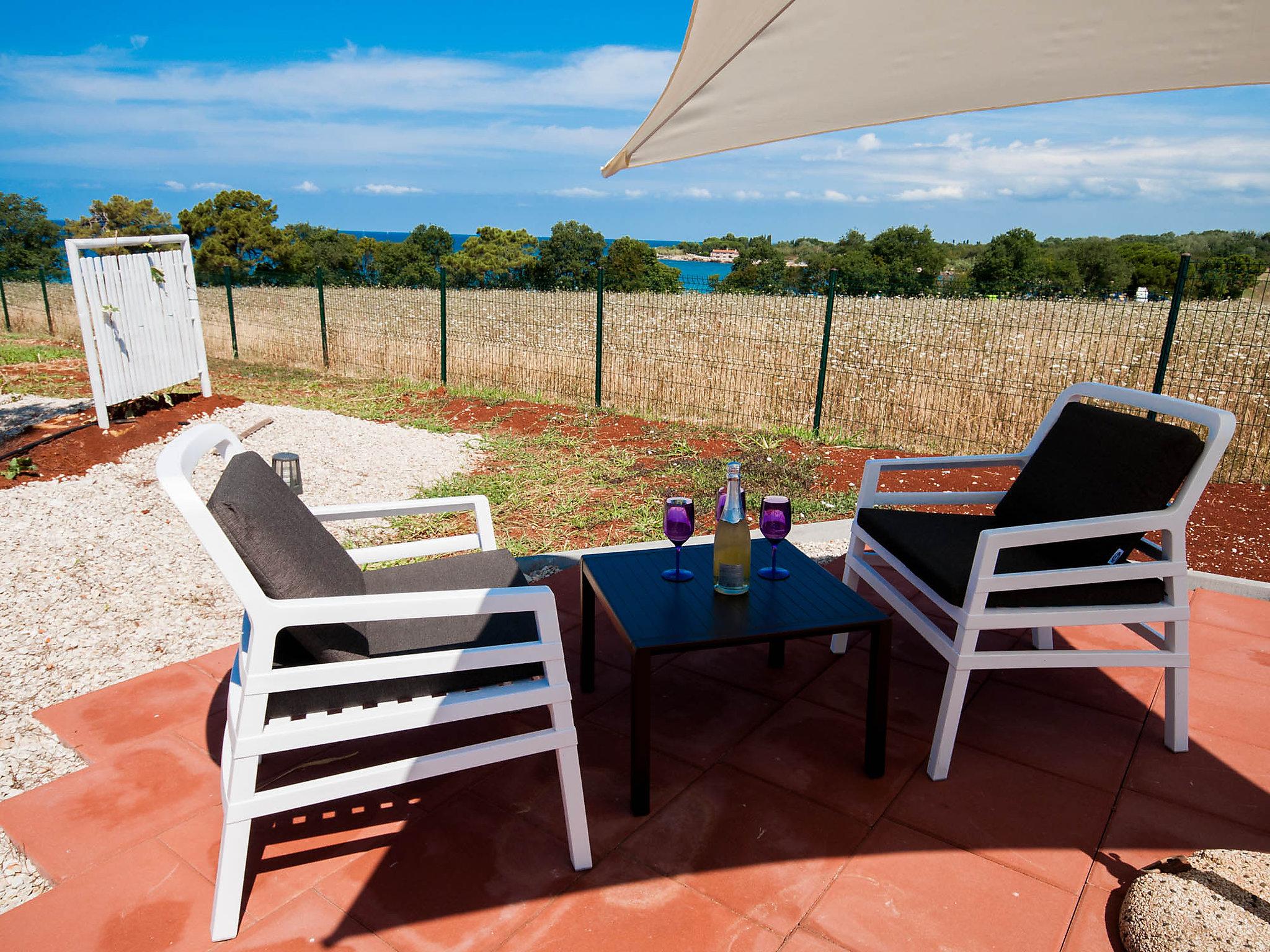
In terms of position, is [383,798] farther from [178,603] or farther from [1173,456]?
[1173,456]

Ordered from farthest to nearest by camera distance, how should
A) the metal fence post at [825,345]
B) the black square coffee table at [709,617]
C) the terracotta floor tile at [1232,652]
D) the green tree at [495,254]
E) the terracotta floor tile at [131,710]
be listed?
1. the green tree at [495,254]
2. the metal fence post at [825,345]
3. the terracotta floor tile at [1232,652]
4. the terracotta floor tile at [131,710]
5. the black square coffee table at [709,617]

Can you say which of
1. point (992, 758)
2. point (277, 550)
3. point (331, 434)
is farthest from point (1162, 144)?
point (277, 550)

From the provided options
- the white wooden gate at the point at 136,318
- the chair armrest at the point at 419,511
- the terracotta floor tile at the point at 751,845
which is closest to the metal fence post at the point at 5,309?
the white wooden gate at the point at 136,318

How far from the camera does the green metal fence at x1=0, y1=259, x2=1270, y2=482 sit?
553cm

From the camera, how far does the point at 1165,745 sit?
229cm

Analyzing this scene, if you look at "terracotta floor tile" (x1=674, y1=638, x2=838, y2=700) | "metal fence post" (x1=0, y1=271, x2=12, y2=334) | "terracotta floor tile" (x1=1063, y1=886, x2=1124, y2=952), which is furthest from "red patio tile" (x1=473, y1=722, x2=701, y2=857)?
"metal fence post" (x1=0, y1=271, x2=12, y2=334)

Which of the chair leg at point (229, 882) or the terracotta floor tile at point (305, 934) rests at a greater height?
the chair leg at point (229, 882)

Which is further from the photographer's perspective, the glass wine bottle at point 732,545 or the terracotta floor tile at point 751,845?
the glass wine bottle at point 732,545

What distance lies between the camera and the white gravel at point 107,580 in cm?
244

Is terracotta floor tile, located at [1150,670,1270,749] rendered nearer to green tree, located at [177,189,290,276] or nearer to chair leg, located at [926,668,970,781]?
chair leg, located at [926,668,970,781]

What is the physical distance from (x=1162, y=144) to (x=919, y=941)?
28.9 feet

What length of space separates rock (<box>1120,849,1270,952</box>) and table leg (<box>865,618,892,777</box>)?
24.8 inches

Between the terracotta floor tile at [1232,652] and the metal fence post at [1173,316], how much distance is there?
2.40 m

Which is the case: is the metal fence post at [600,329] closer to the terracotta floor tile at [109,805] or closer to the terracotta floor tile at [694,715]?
the terracotta floor tile at [694,715]
